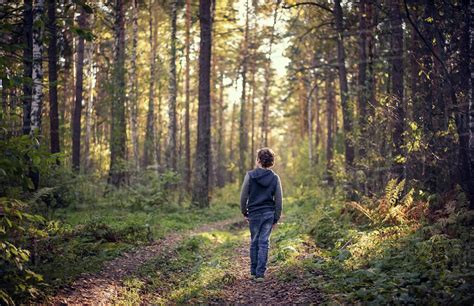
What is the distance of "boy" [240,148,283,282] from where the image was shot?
8.01m

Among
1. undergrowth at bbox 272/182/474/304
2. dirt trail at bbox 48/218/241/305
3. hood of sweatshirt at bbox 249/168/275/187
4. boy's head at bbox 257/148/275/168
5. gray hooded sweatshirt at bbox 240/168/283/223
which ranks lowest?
dirt trail at bbox 48/218/241/305

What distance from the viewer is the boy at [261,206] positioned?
26.3ft

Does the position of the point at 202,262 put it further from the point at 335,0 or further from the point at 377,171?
the point at 335,0

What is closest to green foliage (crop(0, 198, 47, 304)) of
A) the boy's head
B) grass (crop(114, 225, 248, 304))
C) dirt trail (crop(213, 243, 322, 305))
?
grass (crop(114, 225, 248, 304))

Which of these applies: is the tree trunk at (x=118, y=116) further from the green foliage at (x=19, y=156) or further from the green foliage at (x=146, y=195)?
the green foliage at (x=19, y=156)

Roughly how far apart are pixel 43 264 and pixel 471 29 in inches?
324

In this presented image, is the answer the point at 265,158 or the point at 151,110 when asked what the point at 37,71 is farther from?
the point at 151,110

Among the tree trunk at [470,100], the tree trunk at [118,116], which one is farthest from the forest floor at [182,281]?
the tree trunk at [118,116]

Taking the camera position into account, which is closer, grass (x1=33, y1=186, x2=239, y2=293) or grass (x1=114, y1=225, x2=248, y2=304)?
grass (x1=114, y1=225, x2=248, y2=304)

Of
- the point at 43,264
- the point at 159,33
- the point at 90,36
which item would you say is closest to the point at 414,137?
the point at 90,36

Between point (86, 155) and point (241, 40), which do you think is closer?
point (86, 155)

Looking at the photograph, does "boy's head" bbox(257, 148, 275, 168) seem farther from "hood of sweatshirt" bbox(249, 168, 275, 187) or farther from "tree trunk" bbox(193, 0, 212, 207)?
"tree trunk" bbox(193, 0, 212, 207)

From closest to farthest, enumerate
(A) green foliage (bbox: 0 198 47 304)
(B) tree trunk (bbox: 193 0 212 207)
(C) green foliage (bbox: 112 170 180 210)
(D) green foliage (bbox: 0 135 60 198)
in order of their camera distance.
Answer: (A) green foliage (bbox: 0 198 47 304) → (D) green foliage (bbox: 0 135 60 198) → (C) green foliage (bbox: 112 170 180 210) → (B) tree trunk (bbox: 193 0 212 207)

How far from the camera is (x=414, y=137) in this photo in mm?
10492
